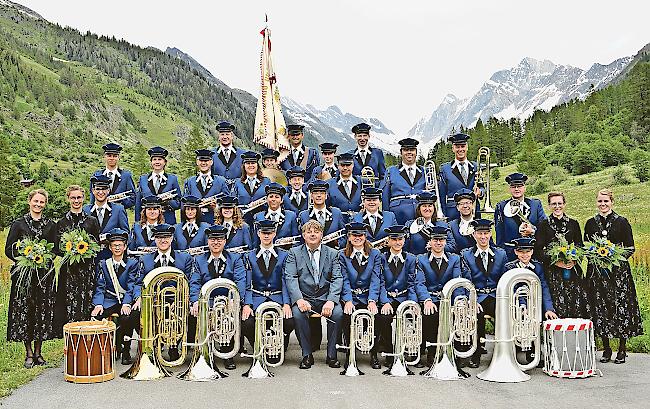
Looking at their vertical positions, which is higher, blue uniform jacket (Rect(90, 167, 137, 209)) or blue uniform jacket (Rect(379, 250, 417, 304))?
blue uniform jacket (Rect(90, 167, 137, 209))

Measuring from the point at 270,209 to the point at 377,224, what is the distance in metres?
1.37

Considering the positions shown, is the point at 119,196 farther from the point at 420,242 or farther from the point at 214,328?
the point at 420,242

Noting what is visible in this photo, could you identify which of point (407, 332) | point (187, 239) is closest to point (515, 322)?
point (407, 332)

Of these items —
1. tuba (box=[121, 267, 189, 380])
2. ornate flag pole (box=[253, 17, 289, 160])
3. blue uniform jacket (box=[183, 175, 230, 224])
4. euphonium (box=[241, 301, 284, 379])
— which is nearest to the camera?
tuba (box=[121, 267, 189, 380])

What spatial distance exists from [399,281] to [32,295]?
412cm

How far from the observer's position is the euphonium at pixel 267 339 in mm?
7613

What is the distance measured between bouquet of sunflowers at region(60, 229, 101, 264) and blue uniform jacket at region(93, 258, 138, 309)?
33 centimetres

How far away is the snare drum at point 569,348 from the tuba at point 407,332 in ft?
4.41

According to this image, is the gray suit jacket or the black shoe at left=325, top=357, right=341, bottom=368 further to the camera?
the gray suit jacket

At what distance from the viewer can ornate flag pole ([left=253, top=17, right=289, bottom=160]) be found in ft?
39.3

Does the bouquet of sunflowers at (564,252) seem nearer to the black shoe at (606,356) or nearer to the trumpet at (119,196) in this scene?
the black shoe at (606,356)

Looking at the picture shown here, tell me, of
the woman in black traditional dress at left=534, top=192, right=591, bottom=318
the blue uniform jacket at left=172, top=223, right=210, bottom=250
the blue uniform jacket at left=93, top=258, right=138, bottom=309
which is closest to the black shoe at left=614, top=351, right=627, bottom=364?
the woman in black traditional dress at left=534, top=192, right=591, bottom=318

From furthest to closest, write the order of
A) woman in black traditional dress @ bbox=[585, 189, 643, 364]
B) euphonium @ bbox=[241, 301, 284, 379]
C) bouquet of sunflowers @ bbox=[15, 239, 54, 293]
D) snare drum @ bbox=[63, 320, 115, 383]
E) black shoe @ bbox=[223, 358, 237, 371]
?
1. woman in black traditional dress @ bbox=[585, 189, 643, 364]
2. black shoe @ bbox=[223, 358, 237, 371]
3. bouquet of sunflowers @ bbox=[15, 239, 54, 293]
4. euphonium @ bbox=[241, 301, 284, 379]
5. snare drum @ bbox=[63, 320, 115, 383]

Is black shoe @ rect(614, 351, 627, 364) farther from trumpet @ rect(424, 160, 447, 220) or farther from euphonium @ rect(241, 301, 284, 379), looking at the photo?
euphonium @ rect(241, 301, 284, 379)
